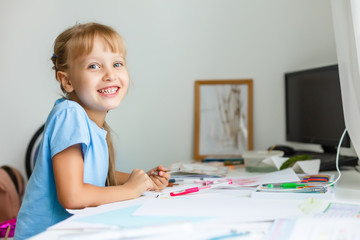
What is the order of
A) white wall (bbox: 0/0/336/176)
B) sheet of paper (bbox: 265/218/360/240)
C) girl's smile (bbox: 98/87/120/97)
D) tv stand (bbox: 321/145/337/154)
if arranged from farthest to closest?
white wall (bbox: 0/0/336/176) < tv stand (bbox: 321/145/337/154) < girl's smile (bbox: 98/87/120/97) < sheet of paper (bbox: 265/218/360/240)

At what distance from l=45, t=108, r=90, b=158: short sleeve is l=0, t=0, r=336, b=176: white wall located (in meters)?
1.13

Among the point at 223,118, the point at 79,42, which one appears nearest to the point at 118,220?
the point at 79,42

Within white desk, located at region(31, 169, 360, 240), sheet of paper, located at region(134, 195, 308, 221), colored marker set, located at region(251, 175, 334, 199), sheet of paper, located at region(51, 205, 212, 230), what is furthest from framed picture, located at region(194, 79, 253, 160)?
sheet of paper, located at region(51, 205, 212, 230)

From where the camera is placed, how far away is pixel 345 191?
111 cm

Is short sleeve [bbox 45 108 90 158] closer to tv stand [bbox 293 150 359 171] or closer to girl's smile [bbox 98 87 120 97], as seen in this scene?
girl's smile [bbox 98 87 120 97]

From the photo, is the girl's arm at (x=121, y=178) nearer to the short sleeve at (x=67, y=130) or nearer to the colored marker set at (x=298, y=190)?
the short sleeve at (x=67, y=130)

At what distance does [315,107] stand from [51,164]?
1.19 meters

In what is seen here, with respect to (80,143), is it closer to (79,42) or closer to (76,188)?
(76,188)

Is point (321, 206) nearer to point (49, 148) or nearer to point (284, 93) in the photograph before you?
point (49, 148)

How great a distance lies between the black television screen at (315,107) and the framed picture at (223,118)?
21 centimetres

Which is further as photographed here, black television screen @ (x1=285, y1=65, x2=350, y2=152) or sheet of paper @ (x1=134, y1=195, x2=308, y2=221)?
black television screen @ (x1=285, y1=65, x2=350, y2=152)

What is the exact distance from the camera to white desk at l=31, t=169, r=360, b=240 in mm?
707

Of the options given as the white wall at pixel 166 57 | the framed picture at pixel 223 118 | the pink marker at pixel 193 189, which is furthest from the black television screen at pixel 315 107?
the pink marker at pixel 193 189

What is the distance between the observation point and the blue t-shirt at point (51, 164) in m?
0.98
